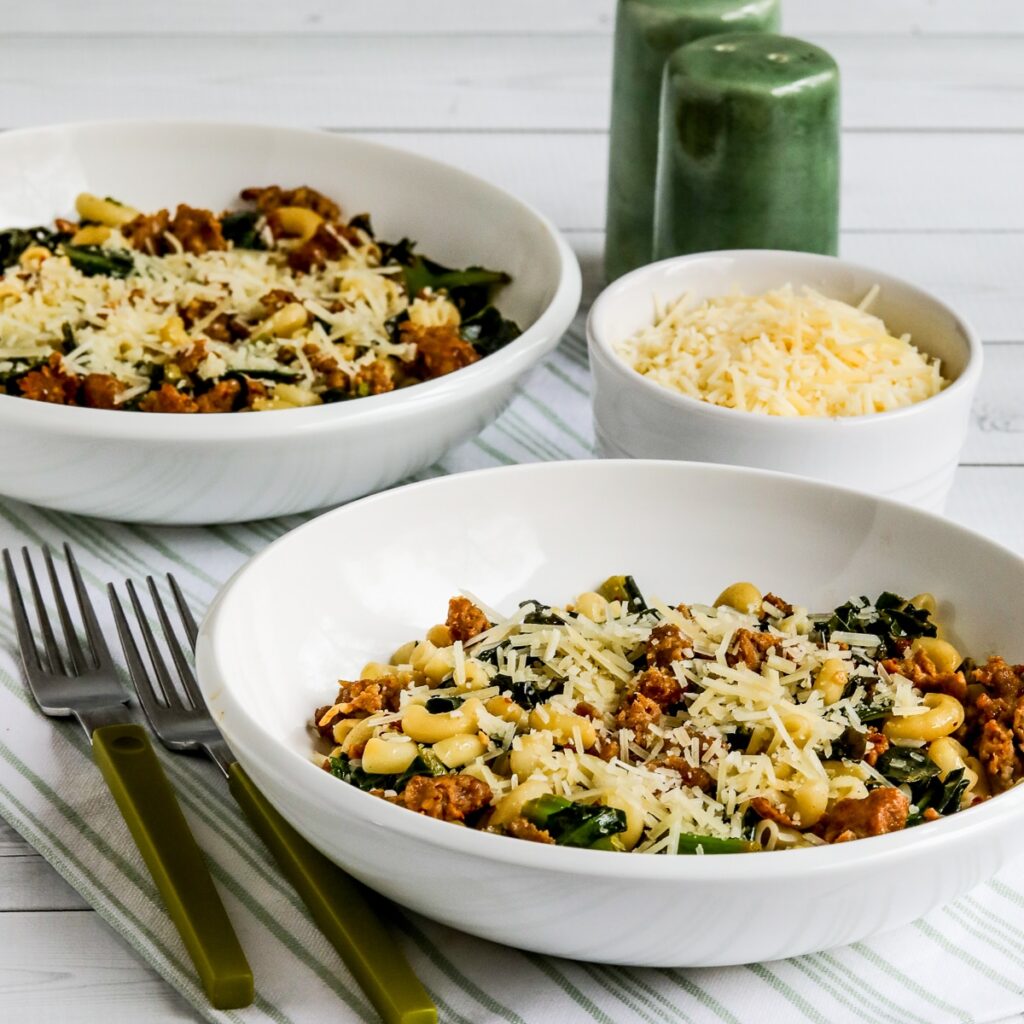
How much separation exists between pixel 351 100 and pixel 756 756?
2.82m

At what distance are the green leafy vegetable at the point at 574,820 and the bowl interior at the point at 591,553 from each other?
1.12ft

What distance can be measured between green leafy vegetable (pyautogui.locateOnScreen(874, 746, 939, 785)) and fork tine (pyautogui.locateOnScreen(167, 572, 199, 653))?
2.55 ft

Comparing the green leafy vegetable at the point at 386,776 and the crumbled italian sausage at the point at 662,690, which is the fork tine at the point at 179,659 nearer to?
the green leafy vegetable at the point at 386,776

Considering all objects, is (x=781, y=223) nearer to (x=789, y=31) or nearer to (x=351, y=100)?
(x=351, y=100)

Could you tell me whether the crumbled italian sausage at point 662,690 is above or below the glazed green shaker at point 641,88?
below

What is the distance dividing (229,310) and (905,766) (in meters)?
1.24

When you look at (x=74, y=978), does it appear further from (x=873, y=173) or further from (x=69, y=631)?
(x=873, y=173)

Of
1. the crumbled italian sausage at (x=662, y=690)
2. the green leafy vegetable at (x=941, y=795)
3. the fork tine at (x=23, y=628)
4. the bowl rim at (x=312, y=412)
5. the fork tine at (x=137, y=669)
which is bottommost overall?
the fork tine at (x=23, y=628)

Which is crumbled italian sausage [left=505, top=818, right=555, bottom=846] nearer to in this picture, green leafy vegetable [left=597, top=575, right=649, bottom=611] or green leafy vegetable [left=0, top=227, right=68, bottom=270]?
green leafy vegetable [left=597, top=575, right=649, bottom=611]

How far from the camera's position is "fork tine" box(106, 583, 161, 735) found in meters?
1.61

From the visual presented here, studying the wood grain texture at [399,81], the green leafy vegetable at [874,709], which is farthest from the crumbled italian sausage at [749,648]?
the wood grain texture at [399,81]

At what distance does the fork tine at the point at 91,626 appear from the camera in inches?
67.1

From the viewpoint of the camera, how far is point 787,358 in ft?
6.59

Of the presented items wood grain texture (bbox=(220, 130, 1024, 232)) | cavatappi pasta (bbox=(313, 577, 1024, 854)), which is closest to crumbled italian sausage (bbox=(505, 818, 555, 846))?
cavatappi pasta (bbox=(313, 577, 1024, 854))
